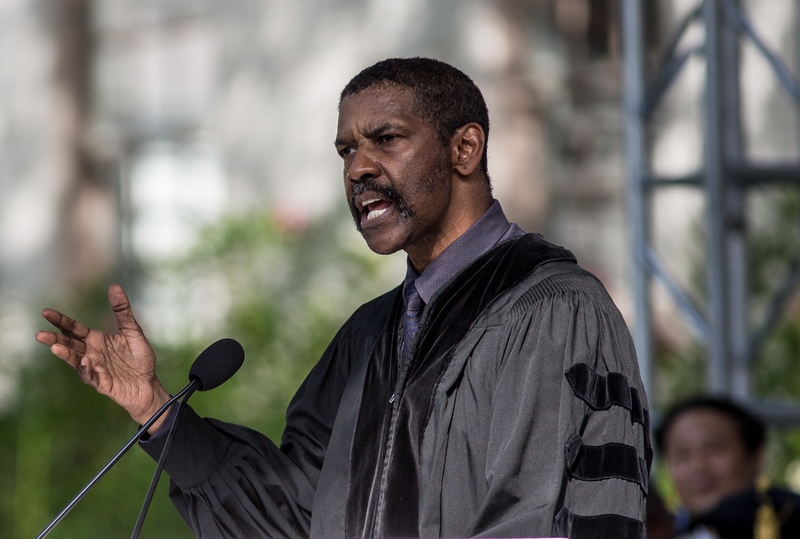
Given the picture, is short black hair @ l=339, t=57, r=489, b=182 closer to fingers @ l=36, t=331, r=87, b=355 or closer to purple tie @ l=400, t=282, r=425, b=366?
purple tie @ l=400, t=282, r=425, b=366

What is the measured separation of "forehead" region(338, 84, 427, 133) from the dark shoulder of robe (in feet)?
1.00

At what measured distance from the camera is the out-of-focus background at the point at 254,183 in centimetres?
727

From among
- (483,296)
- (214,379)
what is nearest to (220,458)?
(214,379)

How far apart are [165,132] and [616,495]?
8.96 m

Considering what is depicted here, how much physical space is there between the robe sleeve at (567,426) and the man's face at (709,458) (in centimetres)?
252

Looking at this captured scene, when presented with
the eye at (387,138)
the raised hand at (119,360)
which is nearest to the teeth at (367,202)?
the eye at (387,138)

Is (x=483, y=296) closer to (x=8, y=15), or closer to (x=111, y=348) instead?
(x=111, y=348)

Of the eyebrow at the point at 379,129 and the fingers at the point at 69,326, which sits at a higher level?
the eyebrow at the point at 379,129

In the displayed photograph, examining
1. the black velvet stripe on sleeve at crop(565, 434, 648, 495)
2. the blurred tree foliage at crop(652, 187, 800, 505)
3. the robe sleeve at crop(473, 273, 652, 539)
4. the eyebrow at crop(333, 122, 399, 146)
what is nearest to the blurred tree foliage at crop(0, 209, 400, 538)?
the blurred tree foliage at crop(652, 187, 800, 505)

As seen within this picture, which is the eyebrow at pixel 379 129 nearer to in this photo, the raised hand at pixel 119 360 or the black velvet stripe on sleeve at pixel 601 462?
the raised hand at pixel 119 360

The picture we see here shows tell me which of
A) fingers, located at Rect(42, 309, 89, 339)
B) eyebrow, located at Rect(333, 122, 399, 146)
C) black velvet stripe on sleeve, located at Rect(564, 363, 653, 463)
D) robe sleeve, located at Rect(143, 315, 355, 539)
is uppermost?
eyebrow, located at Rect(333, 122, 399, 146)

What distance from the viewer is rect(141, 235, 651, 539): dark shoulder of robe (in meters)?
1.91

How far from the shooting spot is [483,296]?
2203 mm

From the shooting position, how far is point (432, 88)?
2.28m
